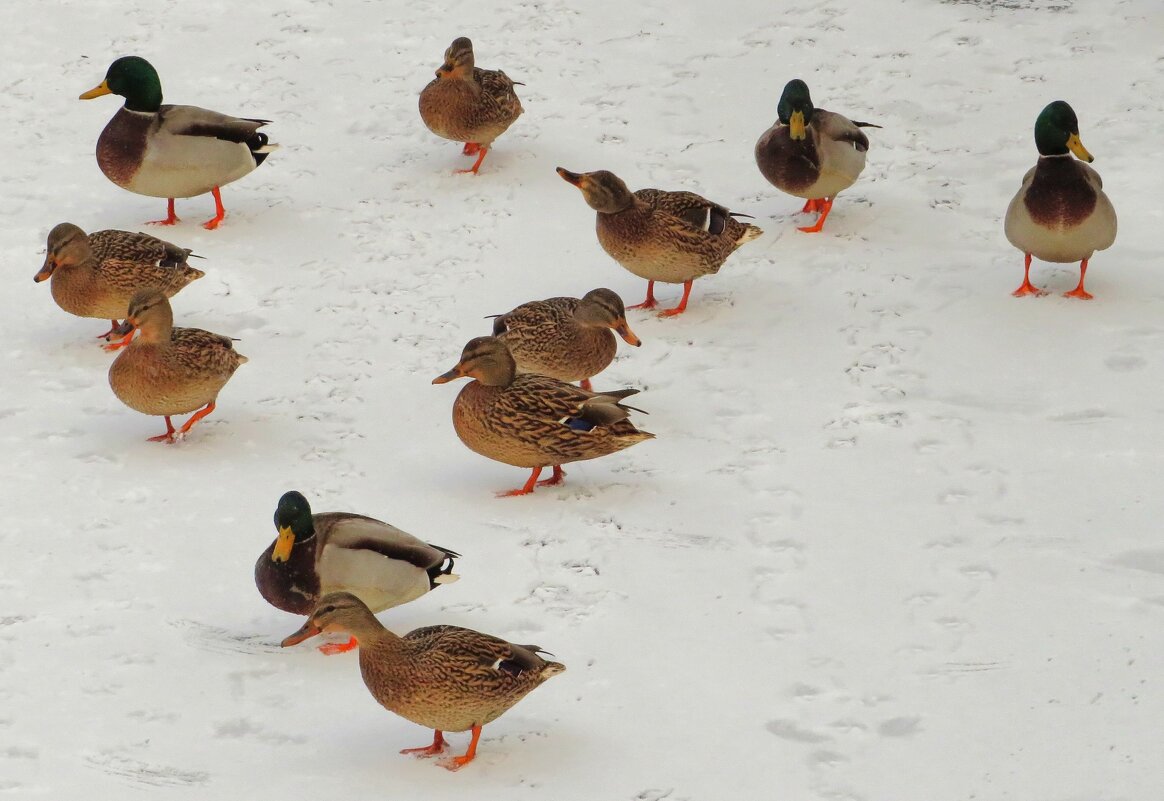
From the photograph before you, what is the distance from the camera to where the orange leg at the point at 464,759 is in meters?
5.03

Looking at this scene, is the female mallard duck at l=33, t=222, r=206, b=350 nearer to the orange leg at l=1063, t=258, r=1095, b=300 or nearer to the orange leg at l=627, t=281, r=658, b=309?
the orange leg at l=627, t=281, r=658, b=309

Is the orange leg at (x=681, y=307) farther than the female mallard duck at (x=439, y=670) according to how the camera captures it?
Yes

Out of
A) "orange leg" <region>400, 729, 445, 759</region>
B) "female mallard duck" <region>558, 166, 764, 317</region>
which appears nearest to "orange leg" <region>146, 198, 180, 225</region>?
"female mallard duck" <region>558, 166, 764, 317</region>

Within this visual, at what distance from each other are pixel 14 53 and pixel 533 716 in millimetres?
7270

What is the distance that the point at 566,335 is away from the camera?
7.14 m

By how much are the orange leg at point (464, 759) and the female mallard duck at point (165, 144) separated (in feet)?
15.0

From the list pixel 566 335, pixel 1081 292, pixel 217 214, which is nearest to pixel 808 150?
pixel 1081 292

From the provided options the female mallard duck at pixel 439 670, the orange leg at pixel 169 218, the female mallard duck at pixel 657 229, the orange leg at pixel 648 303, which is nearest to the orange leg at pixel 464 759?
the female mallard duck at pixel 439 670

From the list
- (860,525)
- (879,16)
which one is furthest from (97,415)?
(879,16)

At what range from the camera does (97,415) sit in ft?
Answer: 23.6

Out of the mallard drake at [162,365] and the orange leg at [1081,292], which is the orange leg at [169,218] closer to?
the mallard drake at [162,365]

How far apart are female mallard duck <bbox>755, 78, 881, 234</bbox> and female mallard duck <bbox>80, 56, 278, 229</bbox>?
2746 millimetres

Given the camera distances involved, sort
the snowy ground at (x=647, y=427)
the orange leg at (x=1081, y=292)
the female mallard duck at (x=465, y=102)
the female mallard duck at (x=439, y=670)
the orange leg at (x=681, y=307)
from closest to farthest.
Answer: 1. the female mallard duck at (x=439, y=670)
2. the snowy ground at (x=647, y=427)
3. the orange leg at (x=1081, y=292)
4. the orange leg at (x=681, y=307)
5. the female mallard duck at (x=465, y=102)

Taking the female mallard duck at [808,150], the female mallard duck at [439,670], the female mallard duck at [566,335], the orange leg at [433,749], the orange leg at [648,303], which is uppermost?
the female mallard duck at [808,150]
